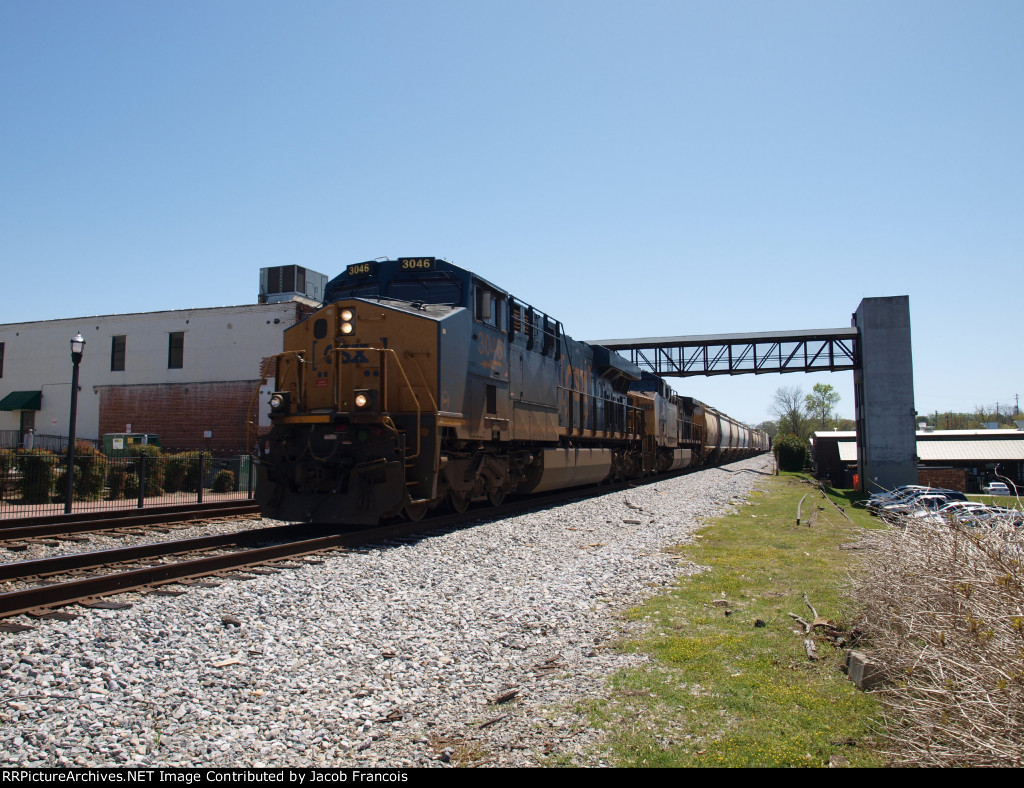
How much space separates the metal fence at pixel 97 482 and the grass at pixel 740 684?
33.1 ft

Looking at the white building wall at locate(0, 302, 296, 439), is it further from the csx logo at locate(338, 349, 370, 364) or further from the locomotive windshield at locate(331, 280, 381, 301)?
the csx logo at locate(338, 349, 370, 364)

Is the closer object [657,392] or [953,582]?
[953,582]

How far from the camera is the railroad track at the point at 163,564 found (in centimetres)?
547

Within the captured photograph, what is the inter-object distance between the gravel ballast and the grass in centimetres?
30

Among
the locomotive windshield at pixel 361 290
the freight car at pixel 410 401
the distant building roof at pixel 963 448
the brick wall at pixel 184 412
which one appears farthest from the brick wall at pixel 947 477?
the brick wall at pixel 184 412

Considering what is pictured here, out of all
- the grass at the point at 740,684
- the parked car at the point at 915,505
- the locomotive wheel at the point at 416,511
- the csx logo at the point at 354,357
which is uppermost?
the csx logo at the point at 354,357

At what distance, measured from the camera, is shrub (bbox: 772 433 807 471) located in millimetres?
44719

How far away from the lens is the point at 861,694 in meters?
4.07

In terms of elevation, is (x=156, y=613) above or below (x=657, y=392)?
below

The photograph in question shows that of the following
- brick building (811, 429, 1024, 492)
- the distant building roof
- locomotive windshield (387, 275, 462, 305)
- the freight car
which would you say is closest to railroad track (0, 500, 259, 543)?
the freight car

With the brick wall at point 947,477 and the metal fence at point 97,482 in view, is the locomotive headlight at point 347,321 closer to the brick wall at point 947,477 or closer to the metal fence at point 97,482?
the metal fence at point 97,482

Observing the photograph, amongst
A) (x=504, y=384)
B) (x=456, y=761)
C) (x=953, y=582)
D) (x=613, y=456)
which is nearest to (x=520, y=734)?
(x=456, y=761)
